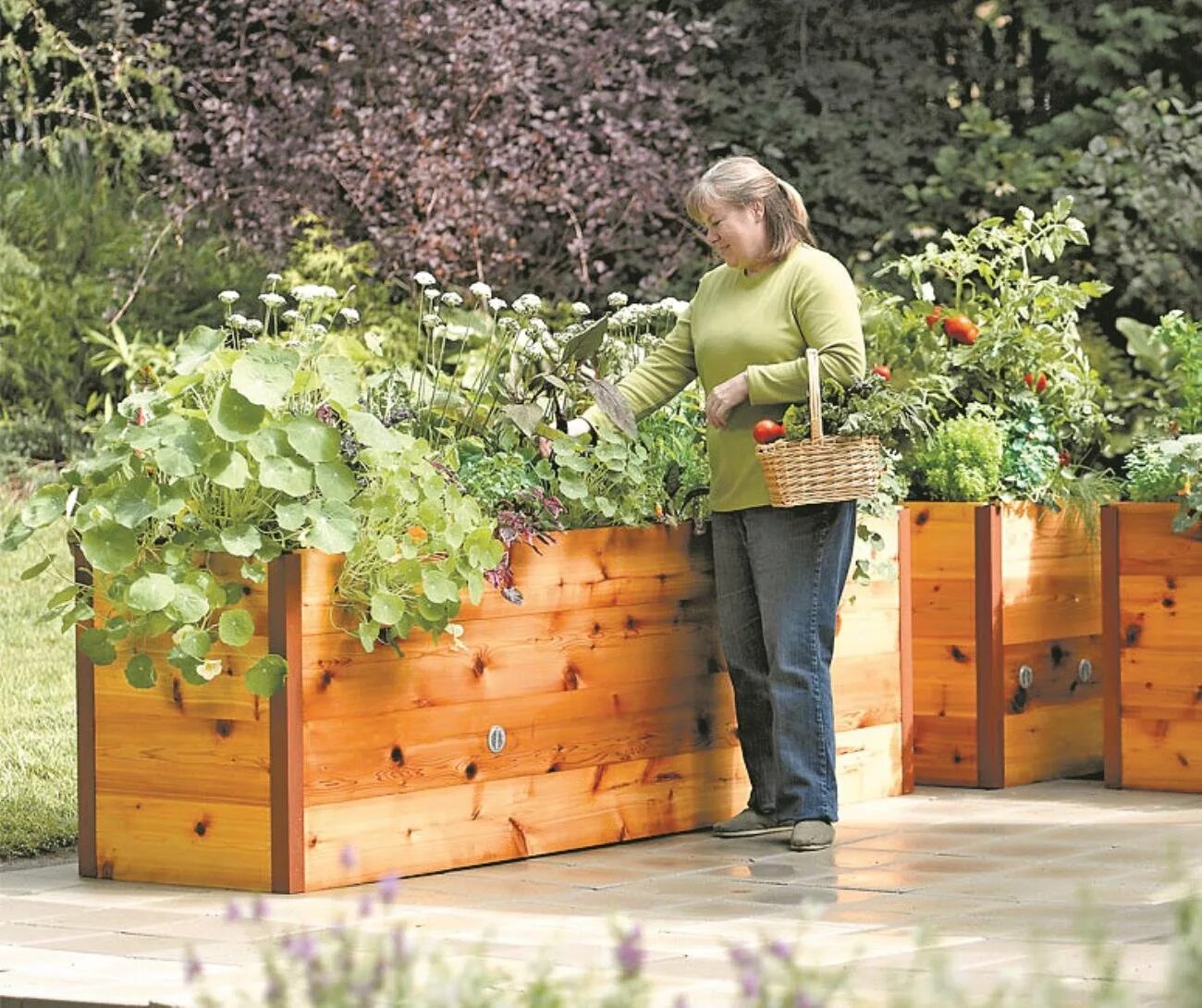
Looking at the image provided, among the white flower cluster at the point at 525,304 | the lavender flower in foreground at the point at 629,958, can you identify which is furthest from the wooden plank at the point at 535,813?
the lavender flower in foreground at the point at 629,958

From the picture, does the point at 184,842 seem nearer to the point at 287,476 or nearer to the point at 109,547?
the point at 109,547

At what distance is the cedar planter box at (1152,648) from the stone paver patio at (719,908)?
0.36 m

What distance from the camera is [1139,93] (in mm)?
10336

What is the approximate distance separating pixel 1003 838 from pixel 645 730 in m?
0.89

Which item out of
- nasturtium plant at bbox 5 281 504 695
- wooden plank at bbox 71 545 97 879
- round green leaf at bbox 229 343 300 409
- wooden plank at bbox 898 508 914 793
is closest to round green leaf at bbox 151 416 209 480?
nasturtium plant at bbox 5 281 504 695

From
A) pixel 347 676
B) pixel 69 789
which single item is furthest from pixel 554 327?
pixel 347 676

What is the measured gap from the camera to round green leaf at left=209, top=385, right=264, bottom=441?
4637 mm

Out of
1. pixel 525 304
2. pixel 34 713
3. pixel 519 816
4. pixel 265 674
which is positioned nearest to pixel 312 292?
pixel 525 304

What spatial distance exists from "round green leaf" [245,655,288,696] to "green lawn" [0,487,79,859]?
59cm

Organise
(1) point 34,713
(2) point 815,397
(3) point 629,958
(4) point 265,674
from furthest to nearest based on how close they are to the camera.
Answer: (1) point 34,713
(2) point 815,397
(4) point 265,674
(3) point 629,958

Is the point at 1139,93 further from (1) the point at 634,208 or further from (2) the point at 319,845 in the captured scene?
(2) the point at 319,845

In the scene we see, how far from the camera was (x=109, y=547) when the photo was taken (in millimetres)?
4688

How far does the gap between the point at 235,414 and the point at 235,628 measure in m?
0.44

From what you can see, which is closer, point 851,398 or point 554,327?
point 851,398
